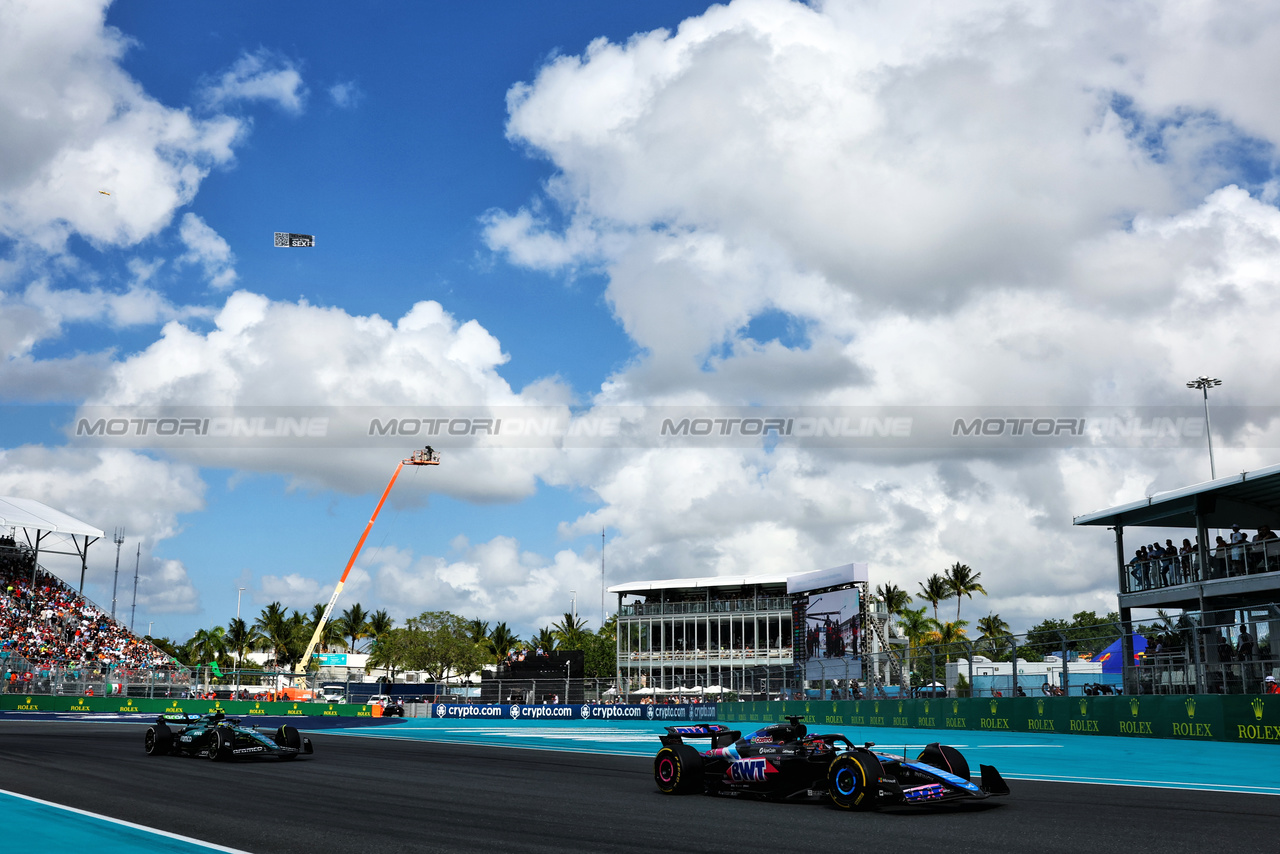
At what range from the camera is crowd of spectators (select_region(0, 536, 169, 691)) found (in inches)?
1902

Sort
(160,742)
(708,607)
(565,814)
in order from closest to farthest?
(565,814)
(160,742)
(708,607)

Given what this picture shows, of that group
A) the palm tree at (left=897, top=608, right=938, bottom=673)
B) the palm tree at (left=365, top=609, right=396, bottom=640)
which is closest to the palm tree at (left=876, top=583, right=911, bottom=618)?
the palm tree at (left=897, top=608, right=938, bottom=673)

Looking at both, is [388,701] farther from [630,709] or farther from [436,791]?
[436,791]

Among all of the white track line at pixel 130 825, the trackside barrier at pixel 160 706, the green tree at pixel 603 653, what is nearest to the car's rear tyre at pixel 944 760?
the white track line at pixel 130 825

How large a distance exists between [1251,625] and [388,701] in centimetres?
3373

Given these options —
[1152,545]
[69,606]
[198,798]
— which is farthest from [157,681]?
[1152,545]

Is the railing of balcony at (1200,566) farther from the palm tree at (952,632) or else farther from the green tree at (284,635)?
the green tree at (284,635)

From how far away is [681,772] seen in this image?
1190 centimetres

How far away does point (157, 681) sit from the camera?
4378cm

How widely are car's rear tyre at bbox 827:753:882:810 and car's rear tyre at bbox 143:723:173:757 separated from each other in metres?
13.3

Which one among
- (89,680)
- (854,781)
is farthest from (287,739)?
(89,680)

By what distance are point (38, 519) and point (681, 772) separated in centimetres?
5539

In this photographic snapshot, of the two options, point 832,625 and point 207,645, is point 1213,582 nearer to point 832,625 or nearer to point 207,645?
point 832,625

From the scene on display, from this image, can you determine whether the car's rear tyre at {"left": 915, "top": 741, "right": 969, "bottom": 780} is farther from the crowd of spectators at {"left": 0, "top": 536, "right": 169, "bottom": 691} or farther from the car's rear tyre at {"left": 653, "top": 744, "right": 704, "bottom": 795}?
the crowd of spectators at {"left": 0, "top": 536, "right": 169, "bottom": 691}
